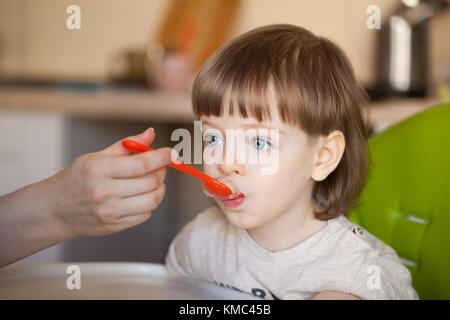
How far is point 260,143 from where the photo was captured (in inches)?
21.2

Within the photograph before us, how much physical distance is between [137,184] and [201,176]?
6 cm

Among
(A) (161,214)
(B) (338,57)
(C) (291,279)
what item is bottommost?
(A) (161,214)

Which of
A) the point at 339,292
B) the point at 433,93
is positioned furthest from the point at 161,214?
the point at 339,292

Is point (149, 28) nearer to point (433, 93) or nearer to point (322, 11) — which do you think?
point (433, 93)

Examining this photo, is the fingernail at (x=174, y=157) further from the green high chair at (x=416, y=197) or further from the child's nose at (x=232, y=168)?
the green high chair at (x=416, y=197)

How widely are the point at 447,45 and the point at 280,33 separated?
1.40 meters

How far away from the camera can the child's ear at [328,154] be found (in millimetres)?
606

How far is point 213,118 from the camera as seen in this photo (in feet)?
1.85

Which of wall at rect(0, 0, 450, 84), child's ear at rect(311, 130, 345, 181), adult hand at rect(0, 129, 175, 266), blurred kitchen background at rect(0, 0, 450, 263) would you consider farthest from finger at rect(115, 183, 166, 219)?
wall at rect(0, 0, 450, 84)

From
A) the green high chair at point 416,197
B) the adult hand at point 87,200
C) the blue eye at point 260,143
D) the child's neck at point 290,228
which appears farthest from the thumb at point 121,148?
the green high chair at point 416,197

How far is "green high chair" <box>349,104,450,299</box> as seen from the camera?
624 millimetres

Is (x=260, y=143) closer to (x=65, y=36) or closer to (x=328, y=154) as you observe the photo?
(x=328, y=154)

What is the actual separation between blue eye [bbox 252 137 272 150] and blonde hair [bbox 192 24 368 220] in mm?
22
